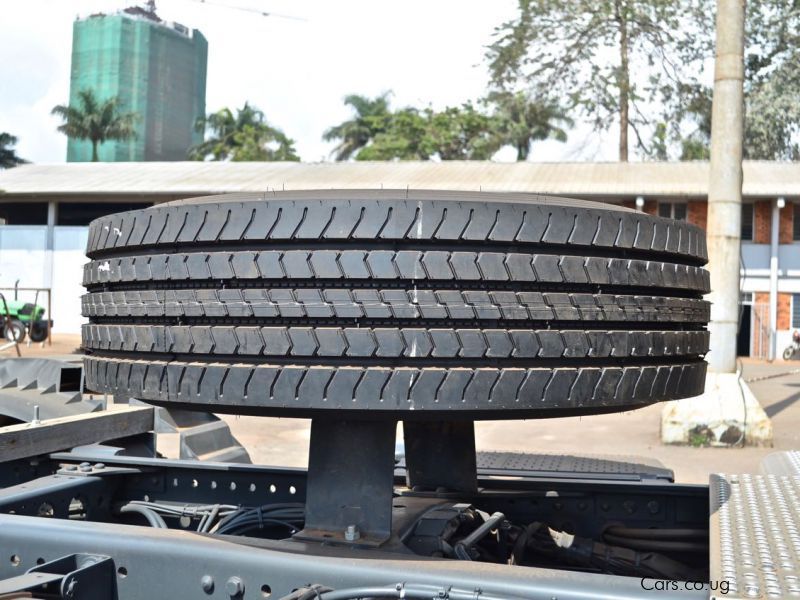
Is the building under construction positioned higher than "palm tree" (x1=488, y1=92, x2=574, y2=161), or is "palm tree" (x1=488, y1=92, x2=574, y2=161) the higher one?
the building under construction

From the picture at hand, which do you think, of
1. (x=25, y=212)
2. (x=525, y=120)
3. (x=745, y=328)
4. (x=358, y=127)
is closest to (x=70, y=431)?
(x=745, y=328)

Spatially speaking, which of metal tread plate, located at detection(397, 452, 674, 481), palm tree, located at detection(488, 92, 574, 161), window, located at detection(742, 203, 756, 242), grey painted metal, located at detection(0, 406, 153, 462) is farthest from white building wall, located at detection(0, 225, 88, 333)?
metal tread plate, located at detection(397, 452, 674, 481)

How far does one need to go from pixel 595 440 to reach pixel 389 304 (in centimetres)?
806

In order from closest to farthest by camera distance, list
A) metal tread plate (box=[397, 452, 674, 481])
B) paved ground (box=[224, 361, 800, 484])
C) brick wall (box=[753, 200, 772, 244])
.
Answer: metal tread plate (box=[397, 452, 674, 481]) → paved ground (box=[224, 361, 800, 484]) → brick wall (box=[753, 200, 772, 244])

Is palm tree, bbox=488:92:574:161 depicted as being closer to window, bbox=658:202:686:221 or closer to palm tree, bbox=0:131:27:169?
window, bbox=658:202:686:221

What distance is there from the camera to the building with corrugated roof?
25766 mm

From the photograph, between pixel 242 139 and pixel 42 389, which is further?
pixel 242 139

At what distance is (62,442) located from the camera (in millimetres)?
3303

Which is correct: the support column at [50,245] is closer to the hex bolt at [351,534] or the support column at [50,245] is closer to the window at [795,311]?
the window at [795,311]

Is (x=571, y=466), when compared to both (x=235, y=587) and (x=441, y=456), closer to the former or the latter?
(x=441, y=456)

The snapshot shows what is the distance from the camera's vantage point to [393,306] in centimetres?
192

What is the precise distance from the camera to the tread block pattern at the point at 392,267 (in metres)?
1.93

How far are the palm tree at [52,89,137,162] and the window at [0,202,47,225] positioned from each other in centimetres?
2594

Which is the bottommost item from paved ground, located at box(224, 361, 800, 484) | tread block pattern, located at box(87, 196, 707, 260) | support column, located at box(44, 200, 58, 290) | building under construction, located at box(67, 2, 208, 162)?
paved ground, located at box(224, 361, 800, 484)
